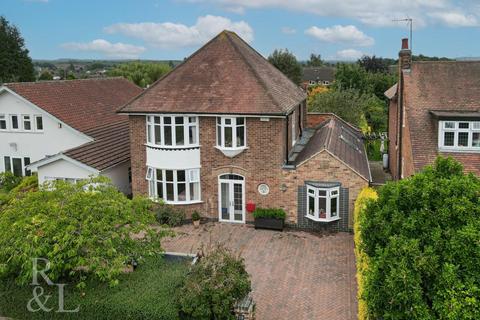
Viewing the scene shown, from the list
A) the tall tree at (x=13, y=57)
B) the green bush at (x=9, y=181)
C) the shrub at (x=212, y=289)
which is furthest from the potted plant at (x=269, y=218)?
the tall tree at (x=13, y=57)

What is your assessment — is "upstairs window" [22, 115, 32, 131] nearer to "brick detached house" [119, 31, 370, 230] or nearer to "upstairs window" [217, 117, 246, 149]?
"brick detached house" [119, 31, 370, 230]

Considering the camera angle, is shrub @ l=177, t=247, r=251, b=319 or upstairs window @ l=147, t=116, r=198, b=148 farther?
upstairs window @ l=147, t=116, r=198, b=148

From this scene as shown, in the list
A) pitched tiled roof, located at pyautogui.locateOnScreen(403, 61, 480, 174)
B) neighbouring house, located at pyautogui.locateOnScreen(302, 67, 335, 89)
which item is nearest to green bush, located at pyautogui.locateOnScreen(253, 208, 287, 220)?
pitched tiled roof, located at pyautogui.locateOnScreen(403, 61, 480, 174)

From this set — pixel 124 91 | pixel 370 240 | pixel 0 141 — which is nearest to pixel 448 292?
pixel 370 240

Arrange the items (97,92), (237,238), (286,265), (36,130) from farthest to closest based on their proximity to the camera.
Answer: (97,92) < (36,130) < (237,238) < (286,265)

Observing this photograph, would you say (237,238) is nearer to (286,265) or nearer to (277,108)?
(286,265)

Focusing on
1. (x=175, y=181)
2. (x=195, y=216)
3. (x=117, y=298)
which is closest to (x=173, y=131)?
(x=175, y=181)

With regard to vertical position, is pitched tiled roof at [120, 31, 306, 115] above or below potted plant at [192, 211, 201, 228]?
above
